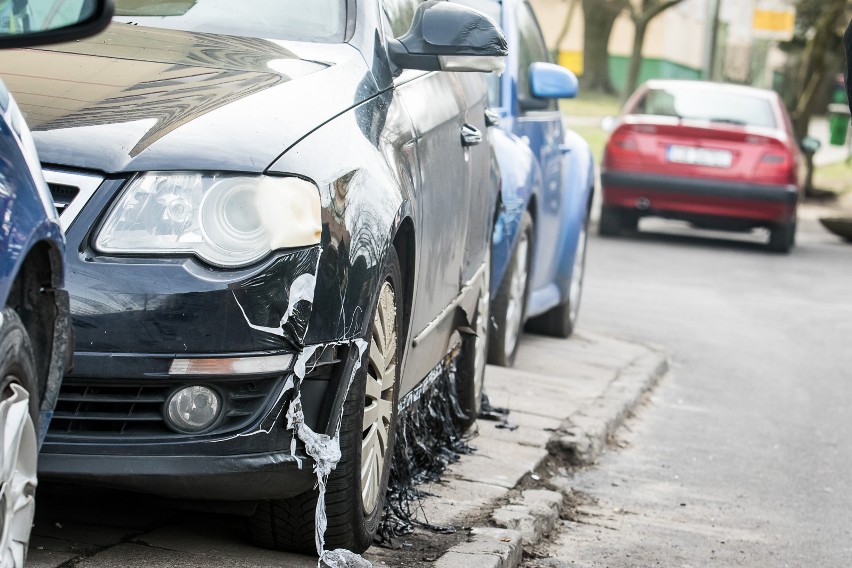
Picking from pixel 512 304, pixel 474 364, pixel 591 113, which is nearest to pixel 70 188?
pixel 474 364

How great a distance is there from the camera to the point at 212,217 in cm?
370

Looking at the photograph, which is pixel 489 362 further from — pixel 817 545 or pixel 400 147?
pixel 400 147

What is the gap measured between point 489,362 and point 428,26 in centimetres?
384

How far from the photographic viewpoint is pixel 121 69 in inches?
159

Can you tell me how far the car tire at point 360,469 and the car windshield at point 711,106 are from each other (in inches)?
506

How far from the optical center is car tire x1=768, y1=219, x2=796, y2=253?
56.6 ft

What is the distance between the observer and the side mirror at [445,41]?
4.70 metres

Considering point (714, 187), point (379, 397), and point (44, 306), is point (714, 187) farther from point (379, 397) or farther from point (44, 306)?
point (44, 306)

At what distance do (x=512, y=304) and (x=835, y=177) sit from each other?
83.5ft

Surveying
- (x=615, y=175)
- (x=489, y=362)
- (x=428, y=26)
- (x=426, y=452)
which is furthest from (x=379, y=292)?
(x=615, y=175)

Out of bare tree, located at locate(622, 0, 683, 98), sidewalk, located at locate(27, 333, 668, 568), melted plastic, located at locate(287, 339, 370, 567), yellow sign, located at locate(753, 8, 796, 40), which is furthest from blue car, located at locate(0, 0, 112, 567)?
yellow sign, located at locate(753, 8, 796, 40)

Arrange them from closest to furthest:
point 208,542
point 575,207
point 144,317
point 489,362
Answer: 1. point 144,317
2. point 208,542
3. point 489,362
4. point 575,207

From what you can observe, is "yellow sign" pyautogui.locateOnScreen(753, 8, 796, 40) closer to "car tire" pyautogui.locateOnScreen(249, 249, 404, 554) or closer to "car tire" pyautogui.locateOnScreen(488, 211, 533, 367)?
"car tire" pyautogui.locateOnScreen(488, 211, 533, 367)

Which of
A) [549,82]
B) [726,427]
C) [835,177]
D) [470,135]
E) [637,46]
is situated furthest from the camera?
[835,177]
